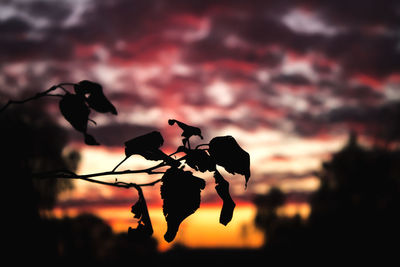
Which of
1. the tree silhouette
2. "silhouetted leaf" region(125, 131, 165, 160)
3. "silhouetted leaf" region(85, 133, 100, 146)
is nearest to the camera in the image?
"silhouetted leaf" region(85, 133, 100, 146)

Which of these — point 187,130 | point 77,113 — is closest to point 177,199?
point 187,130

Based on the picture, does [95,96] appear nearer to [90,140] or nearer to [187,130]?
[90,140]

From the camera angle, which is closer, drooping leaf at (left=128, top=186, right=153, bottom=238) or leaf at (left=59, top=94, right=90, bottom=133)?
leaf at (left=59, top=94, right=90, bottom=133)

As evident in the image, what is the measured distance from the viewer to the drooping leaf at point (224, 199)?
1.19 m

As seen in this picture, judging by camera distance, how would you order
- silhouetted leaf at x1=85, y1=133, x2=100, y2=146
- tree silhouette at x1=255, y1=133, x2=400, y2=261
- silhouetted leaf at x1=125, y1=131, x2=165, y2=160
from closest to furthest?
silhouetted leaf at x1=85, y1=133, x2=100, y2=146
silhouetted leaf at x1=125, y1=131, x2=165, y2=160
tree silhouette at x1=255, y1=133, x2=400, y2=261

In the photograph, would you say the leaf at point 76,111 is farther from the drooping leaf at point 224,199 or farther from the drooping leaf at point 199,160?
the drooping leaf at point 224,199

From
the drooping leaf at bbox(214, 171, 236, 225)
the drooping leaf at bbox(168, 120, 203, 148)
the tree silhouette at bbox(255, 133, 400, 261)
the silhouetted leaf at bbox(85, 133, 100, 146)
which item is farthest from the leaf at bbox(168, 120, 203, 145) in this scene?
the tree silhouette at bbox(255, 133, 400, 261)

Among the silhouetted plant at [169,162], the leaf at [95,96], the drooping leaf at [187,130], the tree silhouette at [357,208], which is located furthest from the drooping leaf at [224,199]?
the tree silhouette at [357,208]

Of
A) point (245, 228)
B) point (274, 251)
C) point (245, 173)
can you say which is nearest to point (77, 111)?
point (245, 173)

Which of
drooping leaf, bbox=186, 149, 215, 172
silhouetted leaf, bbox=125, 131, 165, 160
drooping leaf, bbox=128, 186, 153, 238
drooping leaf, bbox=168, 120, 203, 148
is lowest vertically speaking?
drooping leaf, bbox=128, 186, 153, 238

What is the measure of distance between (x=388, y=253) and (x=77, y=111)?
26279 millimetres

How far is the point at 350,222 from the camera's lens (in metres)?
25.5

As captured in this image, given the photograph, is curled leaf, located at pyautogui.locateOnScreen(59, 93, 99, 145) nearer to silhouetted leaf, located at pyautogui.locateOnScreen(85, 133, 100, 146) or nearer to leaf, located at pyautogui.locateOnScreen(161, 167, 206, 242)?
silhouetted leaf, located at pyautogui.locateOnScreen(85, 133, 100, 146)

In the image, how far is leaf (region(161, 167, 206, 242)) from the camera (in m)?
1.09
